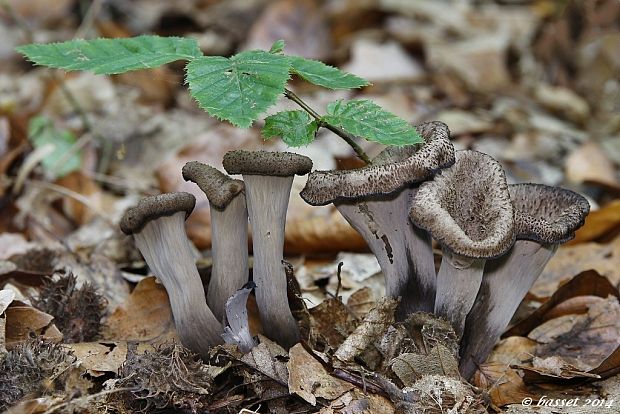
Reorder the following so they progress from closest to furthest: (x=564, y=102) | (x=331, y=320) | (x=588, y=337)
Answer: (x=331, y=320) < (x=588, y=337) < (x=564, y=102)

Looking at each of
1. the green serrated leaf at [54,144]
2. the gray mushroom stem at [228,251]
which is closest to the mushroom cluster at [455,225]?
the gray mushroom stem at [228,251]

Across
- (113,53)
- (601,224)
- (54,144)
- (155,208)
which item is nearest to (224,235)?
(155,208)

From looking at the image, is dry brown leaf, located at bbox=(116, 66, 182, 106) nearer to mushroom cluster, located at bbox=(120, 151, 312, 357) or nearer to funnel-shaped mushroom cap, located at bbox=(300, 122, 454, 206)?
mushroom cluster, located at bbox=(120, 151, 312, 357)

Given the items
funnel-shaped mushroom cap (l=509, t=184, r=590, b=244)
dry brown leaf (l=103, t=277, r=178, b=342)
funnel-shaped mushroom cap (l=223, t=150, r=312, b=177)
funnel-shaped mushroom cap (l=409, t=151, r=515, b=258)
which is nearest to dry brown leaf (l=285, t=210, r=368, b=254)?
dry brown leaf (l=103, t=277, r=178, b=342)

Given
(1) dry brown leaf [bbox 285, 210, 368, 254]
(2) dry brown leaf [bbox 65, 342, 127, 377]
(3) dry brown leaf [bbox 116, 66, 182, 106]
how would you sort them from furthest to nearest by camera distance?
(3) dry brown leaf [bbox 116, 66, 182, 106]
(1) dry brown leaf [bbox 285, 210, 368, 254]
(2) dry brown leaf [bbox 65, 342, 127, 377]

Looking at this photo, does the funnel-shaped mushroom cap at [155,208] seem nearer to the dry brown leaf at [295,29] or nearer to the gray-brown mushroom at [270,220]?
the gray-brown mushroom at [270,220]

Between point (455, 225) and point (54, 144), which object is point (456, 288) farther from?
point (54, 144)
